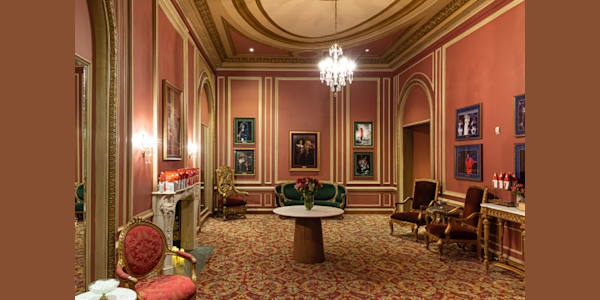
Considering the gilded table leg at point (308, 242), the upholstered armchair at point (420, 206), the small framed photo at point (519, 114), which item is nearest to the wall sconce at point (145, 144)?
the gilded table leg at point (308, 242)

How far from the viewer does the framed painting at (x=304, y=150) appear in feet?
31.0

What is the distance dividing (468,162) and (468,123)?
0.69 metres

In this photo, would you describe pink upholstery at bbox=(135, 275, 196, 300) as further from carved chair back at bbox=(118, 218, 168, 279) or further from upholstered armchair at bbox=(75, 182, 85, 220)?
upholstered armchair at bbox=(75, 182, 85, 220)

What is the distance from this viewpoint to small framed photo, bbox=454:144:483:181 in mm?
5773

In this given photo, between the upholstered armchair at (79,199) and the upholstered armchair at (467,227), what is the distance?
478cm

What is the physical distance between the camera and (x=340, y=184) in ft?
30.8

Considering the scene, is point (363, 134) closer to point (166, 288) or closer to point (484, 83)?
point (484, 83)

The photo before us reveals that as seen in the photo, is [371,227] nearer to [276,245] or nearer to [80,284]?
A: [276,245]

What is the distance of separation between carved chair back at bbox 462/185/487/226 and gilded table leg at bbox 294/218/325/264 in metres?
Result: 2.50

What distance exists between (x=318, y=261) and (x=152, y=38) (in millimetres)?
3871

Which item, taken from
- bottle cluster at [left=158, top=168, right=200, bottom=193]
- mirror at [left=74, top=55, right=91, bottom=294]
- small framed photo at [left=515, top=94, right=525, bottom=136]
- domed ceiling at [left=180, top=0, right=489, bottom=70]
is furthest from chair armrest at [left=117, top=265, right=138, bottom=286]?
small framed photo at [left=515, top=94, right=525, bottom=136]

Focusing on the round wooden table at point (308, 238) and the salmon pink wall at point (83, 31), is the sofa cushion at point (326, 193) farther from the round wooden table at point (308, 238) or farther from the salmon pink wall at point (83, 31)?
the salmon pink wall at point (83, 31)

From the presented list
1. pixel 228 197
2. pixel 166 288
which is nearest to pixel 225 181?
pixel 228 197

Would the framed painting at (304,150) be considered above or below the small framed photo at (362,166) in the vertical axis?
above
